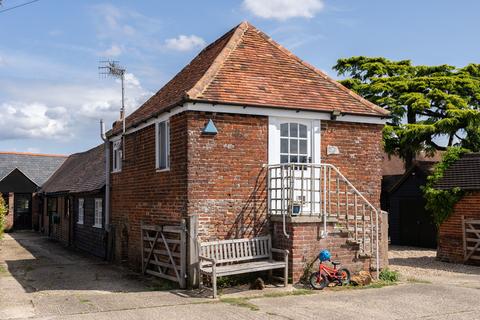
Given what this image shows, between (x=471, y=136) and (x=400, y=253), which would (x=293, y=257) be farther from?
(x=471, y=136)

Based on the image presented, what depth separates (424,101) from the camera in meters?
28.2

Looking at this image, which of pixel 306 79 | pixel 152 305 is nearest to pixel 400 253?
pixel 306 79

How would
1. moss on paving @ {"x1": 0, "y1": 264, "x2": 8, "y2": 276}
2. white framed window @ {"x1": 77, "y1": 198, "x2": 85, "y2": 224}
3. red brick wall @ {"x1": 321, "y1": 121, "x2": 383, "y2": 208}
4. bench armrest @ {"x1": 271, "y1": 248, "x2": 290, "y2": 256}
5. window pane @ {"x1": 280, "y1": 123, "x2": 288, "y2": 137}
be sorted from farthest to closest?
1. white framed window @ {"x1": 77, "y1": 198, "x2": 85, "y2": 224}
2. moss on paving @ {"x1": 0, "y1": 264, "x2": 8, "y2": 276}
3. red brick wall @ {"x1": 321, "y1": 121, "x2": 383, "y2": 208}
4. window pane @ {"x1": 280, "y1": 123, "x2": 288, "y2": 137}
5. bench armrest @ {"x1": 271, "y1": 248, "x2": 290, "y2": 256}

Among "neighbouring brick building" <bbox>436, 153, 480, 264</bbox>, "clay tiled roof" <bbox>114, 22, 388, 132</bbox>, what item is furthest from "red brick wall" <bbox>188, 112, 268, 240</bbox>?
"neighbouring brick building" <bbox>436, 153, 480, 264</bbox>

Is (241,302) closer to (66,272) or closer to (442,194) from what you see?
(66,272)

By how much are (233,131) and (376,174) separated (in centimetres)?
425

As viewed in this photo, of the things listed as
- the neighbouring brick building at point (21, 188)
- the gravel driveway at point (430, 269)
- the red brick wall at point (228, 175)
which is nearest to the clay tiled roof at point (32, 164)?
the neighbouring brick building at point (21, 188)

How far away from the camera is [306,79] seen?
14.8m

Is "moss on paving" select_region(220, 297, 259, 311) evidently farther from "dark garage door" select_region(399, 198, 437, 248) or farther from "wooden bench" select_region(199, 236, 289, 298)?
"dark garage door" select_region(399, 198, 437, 248)

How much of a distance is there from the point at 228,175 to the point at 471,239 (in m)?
9.13

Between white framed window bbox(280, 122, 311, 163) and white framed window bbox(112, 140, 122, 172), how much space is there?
6124 millimetres

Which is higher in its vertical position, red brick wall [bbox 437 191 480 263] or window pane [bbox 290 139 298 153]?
window pane [bbox 290 139 298 153]

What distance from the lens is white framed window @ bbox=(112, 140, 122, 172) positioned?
56.7 ft

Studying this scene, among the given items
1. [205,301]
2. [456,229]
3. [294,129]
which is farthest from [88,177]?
[456,229]
